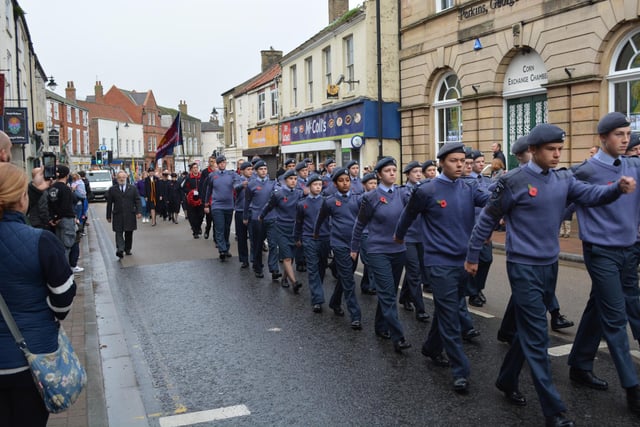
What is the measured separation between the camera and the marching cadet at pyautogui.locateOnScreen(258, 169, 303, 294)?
9758 millimetres

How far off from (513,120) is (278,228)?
11.2m

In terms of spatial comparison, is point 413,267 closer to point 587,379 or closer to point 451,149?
point 451,149

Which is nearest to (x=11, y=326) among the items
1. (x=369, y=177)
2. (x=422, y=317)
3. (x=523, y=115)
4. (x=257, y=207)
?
(x=422, y=317)

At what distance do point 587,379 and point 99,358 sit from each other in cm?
447

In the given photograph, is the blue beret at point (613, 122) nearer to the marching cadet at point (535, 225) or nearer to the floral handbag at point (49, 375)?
the marching cadet at point (535, 225)

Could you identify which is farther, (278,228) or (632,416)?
(278,228)

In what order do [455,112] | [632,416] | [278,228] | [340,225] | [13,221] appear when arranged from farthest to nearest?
[455,112] < [278,228] < [340,225] < [632,416] < [13,221]

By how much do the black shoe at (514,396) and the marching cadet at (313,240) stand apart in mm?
3588

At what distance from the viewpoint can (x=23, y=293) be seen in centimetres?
303

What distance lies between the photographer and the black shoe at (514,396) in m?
4.75

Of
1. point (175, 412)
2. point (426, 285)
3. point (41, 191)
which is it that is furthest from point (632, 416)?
point (41, 191)

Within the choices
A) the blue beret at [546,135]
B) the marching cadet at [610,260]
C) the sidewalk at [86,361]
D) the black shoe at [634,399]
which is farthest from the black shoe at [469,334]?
the sidewalk at [86,361]

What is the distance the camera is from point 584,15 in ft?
51.2

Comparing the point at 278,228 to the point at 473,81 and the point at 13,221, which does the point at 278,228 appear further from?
the point at 473,81
